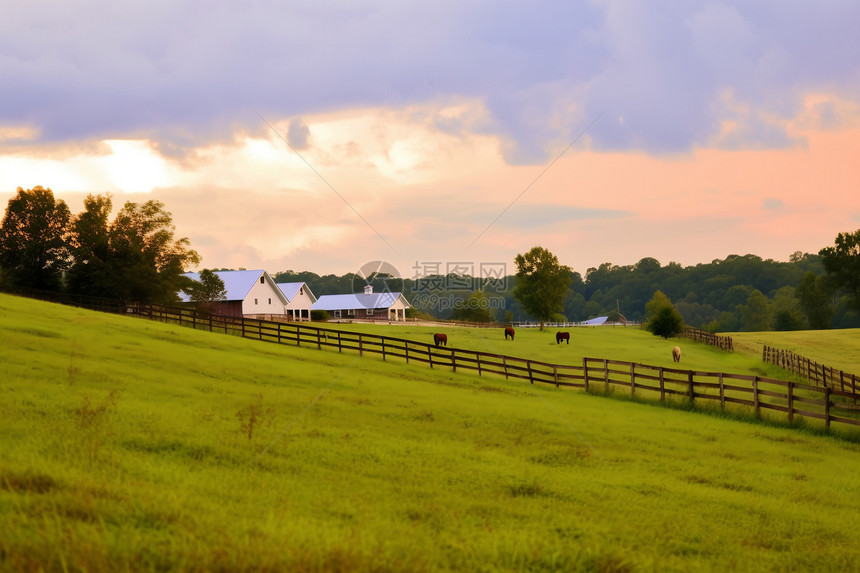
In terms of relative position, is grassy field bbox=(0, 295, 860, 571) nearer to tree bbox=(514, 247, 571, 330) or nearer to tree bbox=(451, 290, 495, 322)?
tree bbox=(514, 247, 571, 330)

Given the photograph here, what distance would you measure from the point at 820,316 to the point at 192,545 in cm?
14048

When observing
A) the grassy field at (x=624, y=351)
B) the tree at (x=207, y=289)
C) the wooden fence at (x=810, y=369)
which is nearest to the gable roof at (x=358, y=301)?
the grassy field at (x=624, y=351)

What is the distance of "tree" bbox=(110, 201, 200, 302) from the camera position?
2119 inches

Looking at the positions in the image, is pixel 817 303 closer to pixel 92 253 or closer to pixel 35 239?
pixel 92 253

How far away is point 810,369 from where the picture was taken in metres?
32.5

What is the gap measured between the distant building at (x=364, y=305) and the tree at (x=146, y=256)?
135 ft

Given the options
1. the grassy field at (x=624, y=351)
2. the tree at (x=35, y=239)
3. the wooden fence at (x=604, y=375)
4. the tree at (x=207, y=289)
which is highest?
the tree at (x=35, y=239)

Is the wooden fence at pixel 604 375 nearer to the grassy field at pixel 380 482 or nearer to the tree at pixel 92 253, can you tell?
the grassy field at pixel 380 482

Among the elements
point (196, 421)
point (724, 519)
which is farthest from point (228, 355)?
point (724, 519)

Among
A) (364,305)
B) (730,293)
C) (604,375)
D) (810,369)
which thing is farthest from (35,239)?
(730,293)

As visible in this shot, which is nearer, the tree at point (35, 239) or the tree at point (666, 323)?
the tree at point (35, 239)

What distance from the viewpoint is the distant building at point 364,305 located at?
97.2m

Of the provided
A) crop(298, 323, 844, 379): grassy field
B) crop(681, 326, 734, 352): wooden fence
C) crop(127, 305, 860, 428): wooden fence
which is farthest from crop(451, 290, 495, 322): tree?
crop(127, 305, 860, 428): wooden fence

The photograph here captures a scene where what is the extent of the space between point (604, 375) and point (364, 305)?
6753 centimetres
